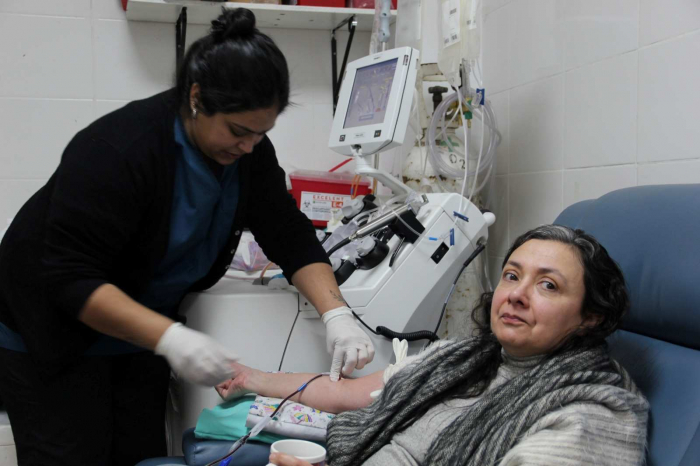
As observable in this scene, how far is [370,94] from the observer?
1.96m

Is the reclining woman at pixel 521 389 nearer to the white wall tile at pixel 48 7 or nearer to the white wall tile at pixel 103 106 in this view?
the white wall tile at pixel 103 106

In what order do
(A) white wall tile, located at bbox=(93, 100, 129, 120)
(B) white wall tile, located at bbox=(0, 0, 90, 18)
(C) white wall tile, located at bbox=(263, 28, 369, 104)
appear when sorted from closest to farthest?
1. (B) white wall tile, located at bbox=(0, 0, 90, 18)
2. (A) white wall tile, located at bbox=(93, 100, 129, 120)
3. (C) white wall tile, located at bbox=(263, 28, 369, 104)

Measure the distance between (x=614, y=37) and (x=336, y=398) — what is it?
48.6 inches

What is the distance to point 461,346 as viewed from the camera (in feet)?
4.43

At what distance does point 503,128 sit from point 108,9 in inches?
64.9

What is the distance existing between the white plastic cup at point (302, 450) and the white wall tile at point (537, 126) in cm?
129

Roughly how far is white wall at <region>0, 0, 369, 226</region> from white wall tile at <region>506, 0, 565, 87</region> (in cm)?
88

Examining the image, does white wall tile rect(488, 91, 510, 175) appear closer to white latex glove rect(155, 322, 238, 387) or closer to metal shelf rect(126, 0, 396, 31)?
metal shelf rect(126, 0, 396, 31)

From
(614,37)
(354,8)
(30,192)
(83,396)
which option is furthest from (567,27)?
(30,192)

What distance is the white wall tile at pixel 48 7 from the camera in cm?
248

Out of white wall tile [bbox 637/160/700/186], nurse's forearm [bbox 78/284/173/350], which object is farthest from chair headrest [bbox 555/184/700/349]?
nurse's forearm [bbox 78/284/173/350]

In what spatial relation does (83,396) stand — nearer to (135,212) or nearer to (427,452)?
(135,212)

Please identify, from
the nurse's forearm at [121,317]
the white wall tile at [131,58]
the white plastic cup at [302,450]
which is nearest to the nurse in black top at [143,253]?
the nurse's forearm at [121,317]

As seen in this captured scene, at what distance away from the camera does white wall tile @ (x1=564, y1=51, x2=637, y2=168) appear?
170cm
